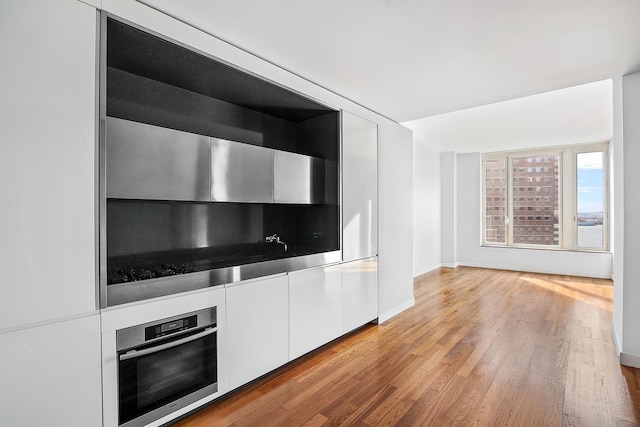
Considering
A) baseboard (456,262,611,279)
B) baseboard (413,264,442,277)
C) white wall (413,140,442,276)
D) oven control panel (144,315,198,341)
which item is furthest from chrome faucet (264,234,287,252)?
baseboard (456,262,611,279)

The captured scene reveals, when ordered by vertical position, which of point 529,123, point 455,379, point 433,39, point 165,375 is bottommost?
point 455,379

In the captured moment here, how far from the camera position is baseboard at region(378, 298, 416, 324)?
3.86m

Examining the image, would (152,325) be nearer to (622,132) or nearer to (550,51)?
(550,51)

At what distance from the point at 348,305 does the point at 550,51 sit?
2761 mm

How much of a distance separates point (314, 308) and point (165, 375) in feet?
4.35

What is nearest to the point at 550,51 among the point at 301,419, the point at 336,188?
the point at 336,188

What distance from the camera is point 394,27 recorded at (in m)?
2.08

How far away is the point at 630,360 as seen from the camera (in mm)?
2754

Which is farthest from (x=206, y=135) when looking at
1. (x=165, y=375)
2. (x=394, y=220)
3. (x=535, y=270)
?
(x=535, y=270)

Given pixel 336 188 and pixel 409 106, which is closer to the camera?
pixel 336 188

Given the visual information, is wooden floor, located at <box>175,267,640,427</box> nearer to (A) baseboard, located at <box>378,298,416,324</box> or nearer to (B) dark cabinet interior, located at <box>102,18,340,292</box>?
(A) baseboard, located at <box>378,298,416,324</box>

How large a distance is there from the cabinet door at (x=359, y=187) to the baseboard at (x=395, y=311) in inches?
32.5

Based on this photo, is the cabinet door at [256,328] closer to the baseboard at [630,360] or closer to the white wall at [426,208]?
the baseboard at [630,360]

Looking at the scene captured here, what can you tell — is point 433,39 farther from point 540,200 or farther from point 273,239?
point 540,200
